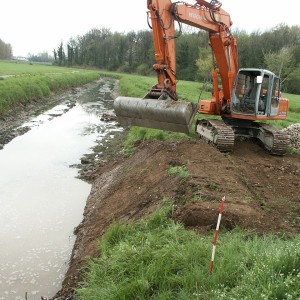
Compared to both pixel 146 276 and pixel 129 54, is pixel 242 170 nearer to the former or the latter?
pixel 146 276

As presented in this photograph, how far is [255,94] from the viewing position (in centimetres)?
1150

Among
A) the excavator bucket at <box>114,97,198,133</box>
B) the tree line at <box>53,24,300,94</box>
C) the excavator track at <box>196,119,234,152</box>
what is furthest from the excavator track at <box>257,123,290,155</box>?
the tree line at <box>53,24,300,94</box>

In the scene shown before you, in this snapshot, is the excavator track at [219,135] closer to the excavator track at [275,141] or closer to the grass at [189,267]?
the excavator track at [275,141]

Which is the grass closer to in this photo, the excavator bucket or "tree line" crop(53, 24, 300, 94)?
the excavator bucket

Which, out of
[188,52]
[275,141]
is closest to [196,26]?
[275,141]

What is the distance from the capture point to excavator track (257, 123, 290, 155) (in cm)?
1082

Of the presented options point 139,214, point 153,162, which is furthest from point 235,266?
point 153,162

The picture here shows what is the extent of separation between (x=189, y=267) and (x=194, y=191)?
2.42 meters

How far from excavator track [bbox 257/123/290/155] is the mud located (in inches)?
9.2

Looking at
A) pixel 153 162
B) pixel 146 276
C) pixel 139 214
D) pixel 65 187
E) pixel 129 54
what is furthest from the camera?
pixel 129 54

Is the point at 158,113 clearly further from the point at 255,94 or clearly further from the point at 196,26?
the point at 255,94

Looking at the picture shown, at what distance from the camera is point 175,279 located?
428cm

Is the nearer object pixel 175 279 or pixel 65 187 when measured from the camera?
pixel 175 279

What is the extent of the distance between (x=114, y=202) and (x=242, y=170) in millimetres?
3255
